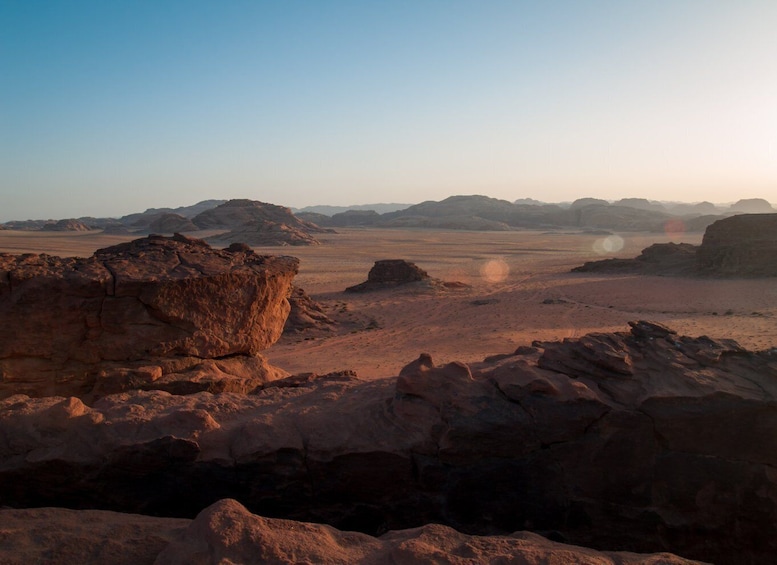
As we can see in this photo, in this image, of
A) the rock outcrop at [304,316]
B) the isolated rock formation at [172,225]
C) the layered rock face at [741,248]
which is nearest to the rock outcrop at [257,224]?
the isolated rock formation at [172,225]

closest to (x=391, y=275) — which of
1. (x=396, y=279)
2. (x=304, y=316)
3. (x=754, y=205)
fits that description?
(x=396, y=279)

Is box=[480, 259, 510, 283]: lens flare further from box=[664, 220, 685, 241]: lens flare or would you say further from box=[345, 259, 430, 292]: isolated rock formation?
box=[664, 220, 685, 241]: lens flare

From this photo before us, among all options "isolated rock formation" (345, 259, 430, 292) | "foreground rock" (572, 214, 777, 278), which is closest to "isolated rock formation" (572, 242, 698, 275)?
"foreground rock" (572, 214, 777, 278)

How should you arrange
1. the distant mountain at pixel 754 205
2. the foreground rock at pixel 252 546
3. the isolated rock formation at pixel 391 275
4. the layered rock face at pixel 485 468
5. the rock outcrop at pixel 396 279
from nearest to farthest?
the foreground rock at pixel 252 546
the layered rock face at pixel 485 468
the rock outcrop at pixel 396 279
the isolated rock formation at pixel 391 275
the distant mountain at pixel 754 205

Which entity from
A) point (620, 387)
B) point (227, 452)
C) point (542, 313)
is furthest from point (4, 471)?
point (542, 313)

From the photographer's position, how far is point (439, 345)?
13.0 meters

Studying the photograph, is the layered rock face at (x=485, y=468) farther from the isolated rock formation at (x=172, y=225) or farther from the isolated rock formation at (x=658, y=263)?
the isolated rock formation at (x=172, y=225)

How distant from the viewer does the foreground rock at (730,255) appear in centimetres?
2269

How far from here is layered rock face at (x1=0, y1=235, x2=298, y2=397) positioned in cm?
625

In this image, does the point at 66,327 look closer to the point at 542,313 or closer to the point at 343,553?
the point at 343,553

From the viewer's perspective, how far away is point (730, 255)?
76.5 ft

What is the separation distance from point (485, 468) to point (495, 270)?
28.0m

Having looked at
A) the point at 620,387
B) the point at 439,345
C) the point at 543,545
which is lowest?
the point at 439,345

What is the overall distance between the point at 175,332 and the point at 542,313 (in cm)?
1280
